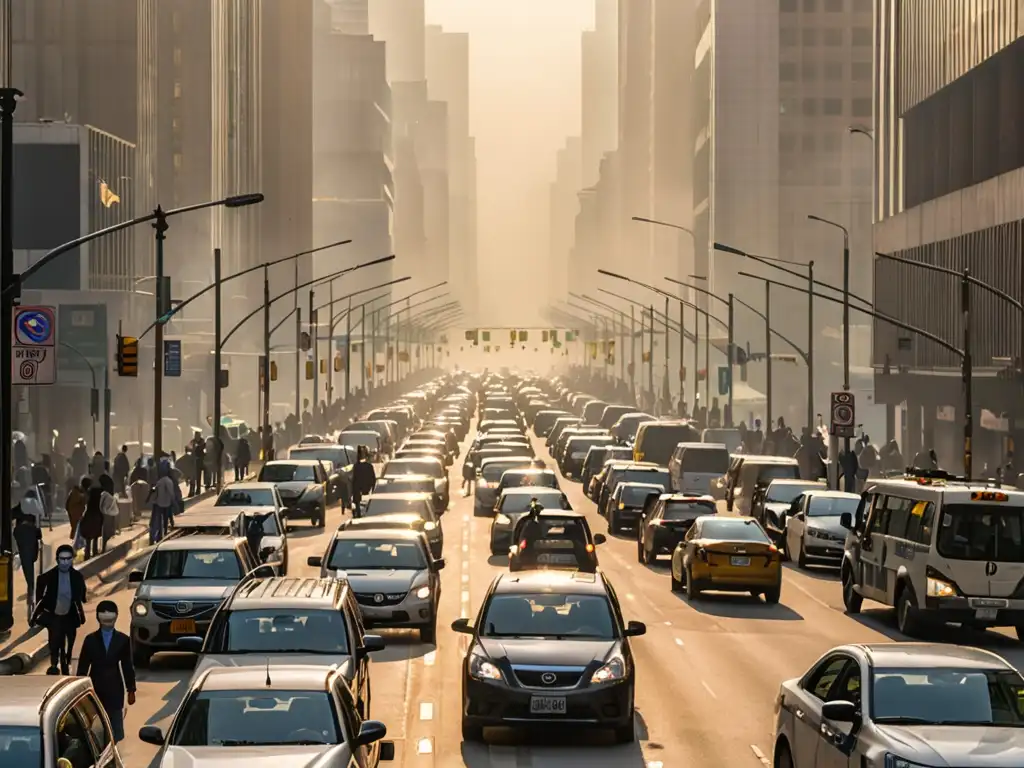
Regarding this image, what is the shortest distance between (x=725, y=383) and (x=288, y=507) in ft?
198

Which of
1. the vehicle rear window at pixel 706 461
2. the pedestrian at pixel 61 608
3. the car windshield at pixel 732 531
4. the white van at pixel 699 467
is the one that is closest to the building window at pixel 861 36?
the white van at pixel 699 467

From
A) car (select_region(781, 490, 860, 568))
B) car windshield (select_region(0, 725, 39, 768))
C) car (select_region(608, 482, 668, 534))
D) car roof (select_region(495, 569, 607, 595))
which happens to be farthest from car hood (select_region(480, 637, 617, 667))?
car (select_region(608, 482, 668, 534))

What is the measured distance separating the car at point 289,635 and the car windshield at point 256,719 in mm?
3896

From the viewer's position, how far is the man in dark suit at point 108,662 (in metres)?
17.2

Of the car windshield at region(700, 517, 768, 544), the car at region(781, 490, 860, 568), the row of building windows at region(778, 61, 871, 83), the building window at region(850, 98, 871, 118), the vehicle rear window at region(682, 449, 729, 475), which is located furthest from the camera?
the row of building windows at region(778, 61, 871, 83)

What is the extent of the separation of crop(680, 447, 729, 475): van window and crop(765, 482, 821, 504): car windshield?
902 cm

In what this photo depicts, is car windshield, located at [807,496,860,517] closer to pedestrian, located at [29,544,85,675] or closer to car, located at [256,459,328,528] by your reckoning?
car, located at [256,459,328,528]

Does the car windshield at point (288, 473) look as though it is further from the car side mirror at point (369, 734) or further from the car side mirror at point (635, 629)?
the car side mirror at point (369, 734)

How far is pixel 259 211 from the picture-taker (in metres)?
197

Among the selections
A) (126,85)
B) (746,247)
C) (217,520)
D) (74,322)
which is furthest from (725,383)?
(217,520)

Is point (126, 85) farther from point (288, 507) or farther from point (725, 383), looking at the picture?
point (288, 507)

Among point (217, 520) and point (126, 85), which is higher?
point (126, 85)

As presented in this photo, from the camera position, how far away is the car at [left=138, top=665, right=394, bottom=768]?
12.8 metres

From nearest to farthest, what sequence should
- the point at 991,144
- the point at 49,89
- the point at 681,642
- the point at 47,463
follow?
the point at 681,642 → the point at 47,463 → the point at 991,144 → the point at 49,89
